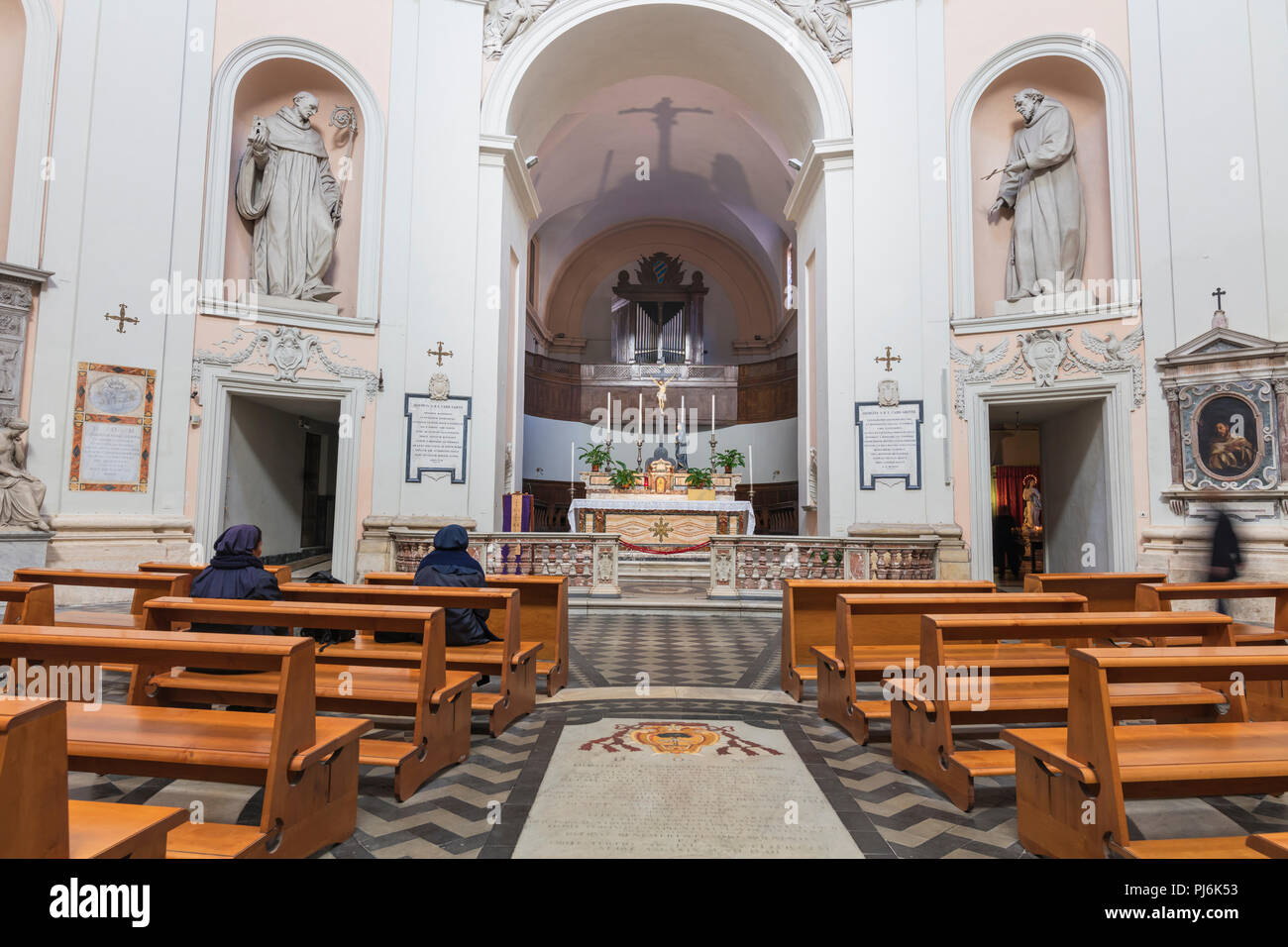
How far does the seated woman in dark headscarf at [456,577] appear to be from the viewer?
3.96 metres

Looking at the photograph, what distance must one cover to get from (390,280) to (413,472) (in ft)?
8.63

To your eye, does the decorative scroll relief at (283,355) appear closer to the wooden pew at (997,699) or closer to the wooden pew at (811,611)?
the wooden pew at (811,611)

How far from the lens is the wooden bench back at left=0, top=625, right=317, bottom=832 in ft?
6.79

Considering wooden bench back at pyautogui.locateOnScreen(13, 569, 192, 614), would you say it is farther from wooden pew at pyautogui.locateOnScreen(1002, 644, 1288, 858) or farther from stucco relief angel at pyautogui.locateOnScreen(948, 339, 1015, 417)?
stucco relief angel at pyautogui.locateOnScreen(948, 339, 1015, 417)

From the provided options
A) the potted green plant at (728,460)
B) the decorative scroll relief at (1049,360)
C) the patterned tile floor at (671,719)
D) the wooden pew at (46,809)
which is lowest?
the patterned tile floor at (671,719)

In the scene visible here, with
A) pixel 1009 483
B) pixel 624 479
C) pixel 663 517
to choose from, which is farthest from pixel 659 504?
pixel 1009 483

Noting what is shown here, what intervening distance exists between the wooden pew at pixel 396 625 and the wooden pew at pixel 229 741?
542 mm

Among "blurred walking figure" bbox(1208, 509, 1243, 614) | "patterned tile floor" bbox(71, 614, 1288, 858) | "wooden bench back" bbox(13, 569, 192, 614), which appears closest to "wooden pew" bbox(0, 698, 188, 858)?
"patterned tile floor" bbox(71, 614, 1288, 858)

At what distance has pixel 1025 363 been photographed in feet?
28.8

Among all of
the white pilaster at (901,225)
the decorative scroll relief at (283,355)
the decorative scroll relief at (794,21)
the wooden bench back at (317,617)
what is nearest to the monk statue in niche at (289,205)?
the decorative scroll relief at (283,355)

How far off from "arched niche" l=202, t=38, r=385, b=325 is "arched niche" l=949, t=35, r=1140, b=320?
7.91m

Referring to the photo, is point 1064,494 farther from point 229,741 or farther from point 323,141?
point 323,141

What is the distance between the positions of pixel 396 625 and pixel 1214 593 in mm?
4788

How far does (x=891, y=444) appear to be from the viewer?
29.7ft
